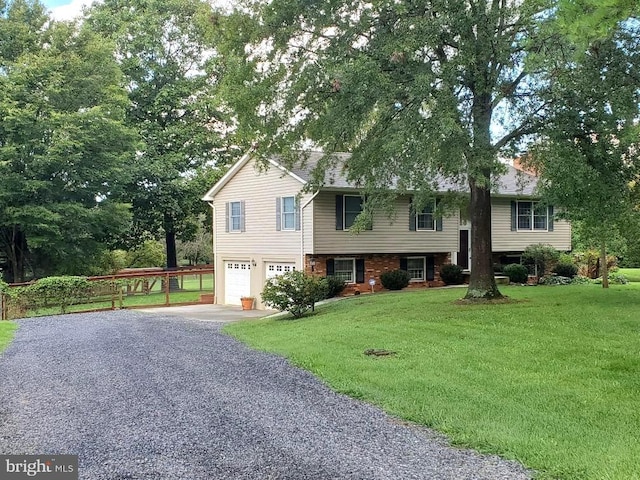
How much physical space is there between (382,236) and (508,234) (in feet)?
20.5

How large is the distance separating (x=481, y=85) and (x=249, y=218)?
1239cm

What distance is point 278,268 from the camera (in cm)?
2106

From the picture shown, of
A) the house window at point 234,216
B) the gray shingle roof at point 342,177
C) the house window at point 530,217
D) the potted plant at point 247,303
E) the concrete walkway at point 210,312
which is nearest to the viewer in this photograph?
the gray shingle roof at point 342,177

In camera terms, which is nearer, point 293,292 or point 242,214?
point 293,292

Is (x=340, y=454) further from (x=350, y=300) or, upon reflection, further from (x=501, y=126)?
(x=350, y=300)

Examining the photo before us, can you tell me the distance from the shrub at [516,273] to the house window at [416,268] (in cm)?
319

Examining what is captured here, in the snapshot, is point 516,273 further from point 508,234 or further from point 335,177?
point 335,177

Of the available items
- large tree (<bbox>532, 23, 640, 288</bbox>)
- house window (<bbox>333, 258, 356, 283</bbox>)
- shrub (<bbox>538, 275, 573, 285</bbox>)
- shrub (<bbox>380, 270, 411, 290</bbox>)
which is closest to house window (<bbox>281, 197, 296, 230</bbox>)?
house window (<bbox>333, 258, 356, 283</bbox>)

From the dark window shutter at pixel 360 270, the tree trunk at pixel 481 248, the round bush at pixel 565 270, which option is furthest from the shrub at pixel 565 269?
the tree trunk at pixel 481 248

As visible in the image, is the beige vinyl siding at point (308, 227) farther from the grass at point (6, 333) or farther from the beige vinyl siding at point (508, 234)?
the grass at point (6, 333)

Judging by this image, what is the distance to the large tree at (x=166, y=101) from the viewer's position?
1148 inches

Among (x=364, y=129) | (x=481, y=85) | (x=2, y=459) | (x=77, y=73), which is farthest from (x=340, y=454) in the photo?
(x=77, y=73)

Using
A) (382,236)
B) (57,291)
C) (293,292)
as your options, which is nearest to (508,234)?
(382,236)

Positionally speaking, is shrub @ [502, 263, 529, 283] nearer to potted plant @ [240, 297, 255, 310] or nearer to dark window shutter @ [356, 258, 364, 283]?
dark window shutter @ [356, 258, 364, 283]
